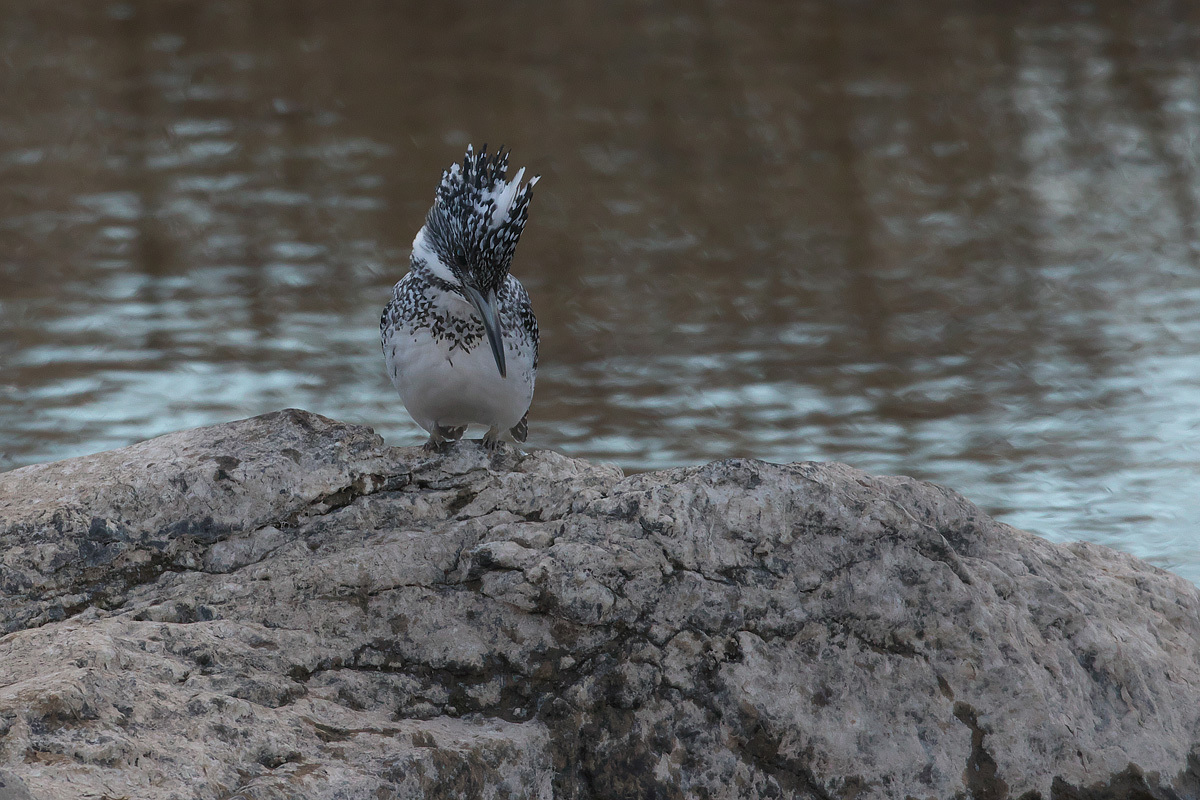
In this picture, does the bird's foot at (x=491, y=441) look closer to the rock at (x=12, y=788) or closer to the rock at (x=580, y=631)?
the rock at (x=580, y=631)

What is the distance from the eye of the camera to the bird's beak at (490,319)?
1.98 meters

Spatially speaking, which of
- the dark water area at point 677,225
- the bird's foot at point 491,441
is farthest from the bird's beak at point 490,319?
the dark water area at point 677,225

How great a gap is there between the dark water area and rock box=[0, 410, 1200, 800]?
6.27 ft

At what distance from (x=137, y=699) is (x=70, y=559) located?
1.44 feet

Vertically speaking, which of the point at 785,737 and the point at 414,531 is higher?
the point at 414,531

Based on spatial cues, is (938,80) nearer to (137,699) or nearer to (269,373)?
(269,373)

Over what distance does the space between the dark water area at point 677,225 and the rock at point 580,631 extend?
1.91 metres

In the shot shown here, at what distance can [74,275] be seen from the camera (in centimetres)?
488

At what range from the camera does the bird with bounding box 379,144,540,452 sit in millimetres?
1980

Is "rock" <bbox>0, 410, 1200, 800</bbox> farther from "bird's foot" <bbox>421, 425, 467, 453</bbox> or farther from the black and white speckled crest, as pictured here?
the black and white speckled crest

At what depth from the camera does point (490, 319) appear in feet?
6.49

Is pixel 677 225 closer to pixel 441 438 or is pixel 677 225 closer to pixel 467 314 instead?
pixel 441 438

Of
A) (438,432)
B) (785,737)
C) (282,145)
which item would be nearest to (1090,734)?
(785,737)

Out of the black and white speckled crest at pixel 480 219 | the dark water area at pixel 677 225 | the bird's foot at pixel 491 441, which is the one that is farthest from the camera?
the dark water area at pixel 677 225
